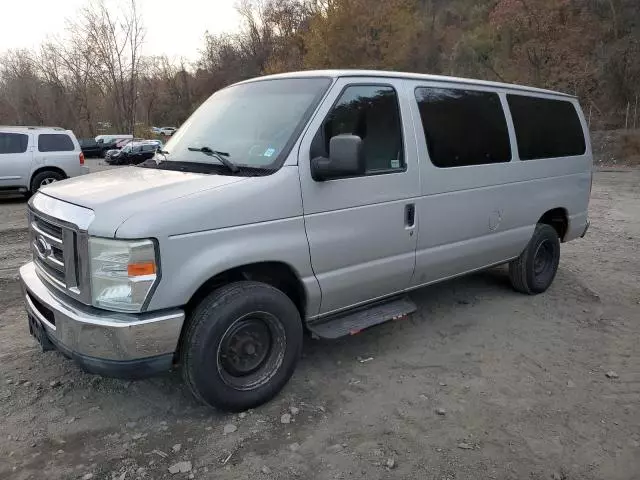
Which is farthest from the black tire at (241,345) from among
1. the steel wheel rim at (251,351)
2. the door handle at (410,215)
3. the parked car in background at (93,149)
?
the parked car in background at (93,149)

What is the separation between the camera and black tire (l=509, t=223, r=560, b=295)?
5.44m

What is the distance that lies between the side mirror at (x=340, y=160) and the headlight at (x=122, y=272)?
1175mm

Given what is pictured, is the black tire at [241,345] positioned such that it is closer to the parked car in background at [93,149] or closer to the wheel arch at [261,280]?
the wheel arch at [261,280]

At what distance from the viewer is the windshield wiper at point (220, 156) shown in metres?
3.32

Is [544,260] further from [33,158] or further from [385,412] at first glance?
[33,158]

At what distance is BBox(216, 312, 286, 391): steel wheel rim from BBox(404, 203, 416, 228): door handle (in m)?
1.31

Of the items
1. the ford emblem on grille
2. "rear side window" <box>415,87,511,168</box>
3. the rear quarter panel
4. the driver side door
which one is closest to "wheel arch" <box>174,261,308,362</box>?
the driver side door

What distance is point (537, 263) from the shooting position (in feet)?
18.6

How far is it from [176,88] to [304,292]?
2377 inches

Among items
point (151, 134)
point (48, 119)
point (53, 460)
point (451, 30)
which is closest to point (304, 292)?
point (53, 460)

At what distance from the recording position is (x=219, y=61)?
57688mm

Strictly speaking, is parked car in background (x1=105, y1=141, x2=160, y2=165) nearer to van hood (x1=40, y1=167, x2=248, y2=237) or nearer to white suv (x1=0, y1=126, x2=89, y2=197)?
white suv (x1=0, y1=126, x2=89, y2=197)

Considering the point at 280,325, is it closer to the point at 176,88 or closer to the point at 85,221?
the point at 85,221

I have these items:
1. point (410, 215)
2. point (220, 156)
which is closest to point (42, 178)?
point (220, 156)
